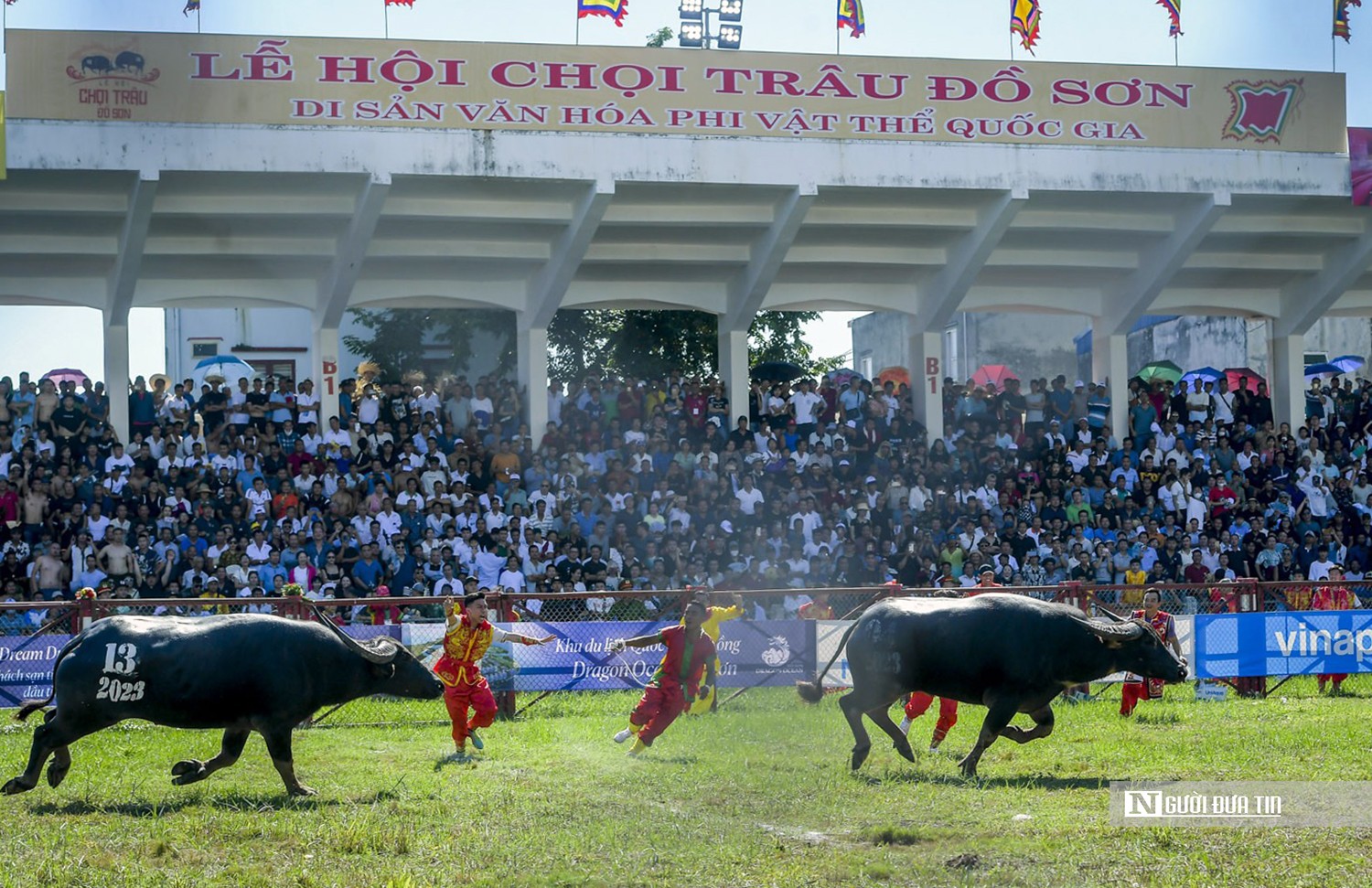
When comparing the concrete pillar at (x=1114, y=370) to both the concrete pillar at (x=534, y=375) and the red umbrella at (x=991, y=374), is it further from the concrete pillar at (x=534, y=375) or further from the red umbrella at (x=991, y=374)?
the red umbrella at (x=991, y=374)

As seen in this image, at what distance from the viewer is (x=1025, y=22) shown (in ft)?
87.0

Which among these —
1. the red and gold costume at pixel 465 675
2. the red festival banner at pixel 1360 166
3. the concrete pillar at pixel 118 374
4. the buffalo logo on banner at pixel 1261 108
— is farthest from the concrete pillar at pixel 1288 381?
the concrete pillar at pixel 118 374

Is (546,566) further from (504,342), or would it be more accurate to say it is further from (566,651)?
(504,342)

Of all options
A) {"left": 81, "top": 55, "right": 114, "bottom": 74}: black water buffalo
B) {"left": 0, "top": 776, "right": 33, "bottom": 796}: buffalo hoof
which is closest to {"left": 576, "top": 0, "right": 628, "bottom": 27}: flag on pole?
{"left": 81, "top": 55, "right": 114, "bottom": 74}: black water buffalo

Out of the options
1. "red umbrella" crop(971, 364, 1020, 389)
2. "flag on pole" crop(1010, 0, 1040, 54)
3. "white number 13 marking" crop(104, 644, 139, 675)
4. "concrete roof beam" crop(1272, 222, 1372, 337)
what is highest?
"flag on pole" crop(1010, 0, 1040, 54)

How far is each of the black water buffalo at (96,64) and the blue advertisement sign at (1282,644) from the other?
16.6 meters

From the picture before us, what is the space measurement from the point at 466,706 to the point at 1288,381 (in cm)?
2081

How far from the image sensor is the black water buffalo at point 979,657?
12.5 m

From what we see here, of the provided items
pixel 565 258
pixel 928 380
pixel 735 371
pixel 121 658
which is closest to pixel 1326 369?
pixel 928 380

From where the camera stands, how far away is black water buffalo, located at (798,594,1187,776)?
12.5 meters

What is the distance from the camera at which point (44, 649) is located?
17.2 meters

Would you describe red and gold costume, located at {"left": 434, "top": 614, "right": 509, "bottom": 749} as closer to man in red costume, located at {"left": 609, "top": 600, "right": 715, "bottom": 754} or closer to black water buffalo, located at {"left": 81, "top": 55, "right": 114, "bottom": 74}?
man in red costume, located at {"left": 609, "top": 600, "right": 715, "bottom": 754}

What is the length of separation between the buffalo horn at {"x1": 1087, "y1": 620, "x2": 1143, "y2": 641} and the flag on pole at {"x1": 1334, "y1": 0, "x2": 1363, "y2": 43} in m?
18.2

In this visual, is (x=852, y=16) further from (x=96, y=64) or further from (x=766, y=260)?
(x=96, y=64)
